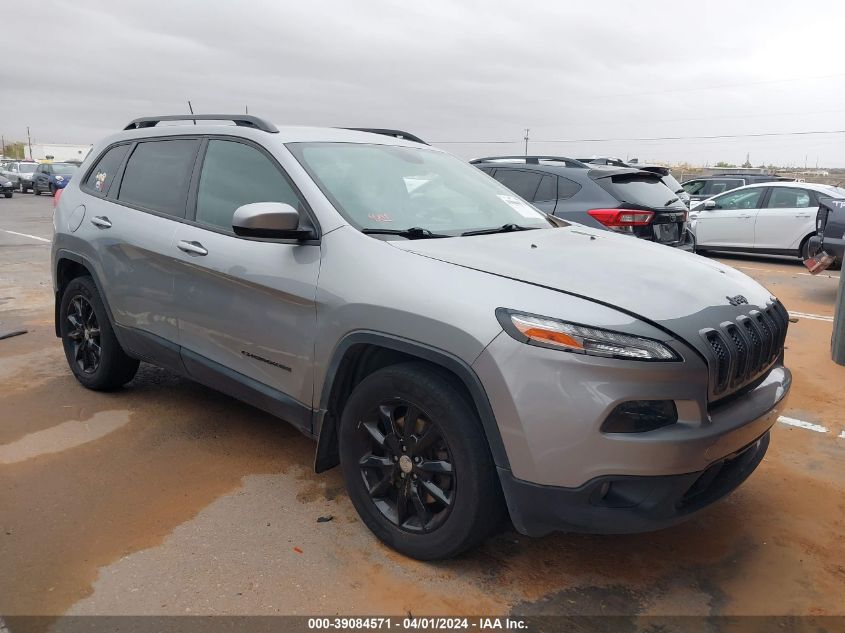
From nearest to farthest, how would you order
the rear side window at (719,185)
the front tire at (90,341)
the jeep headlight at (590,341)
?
1. the jeep headlight at (590,341)
2. the front tire at (90,341)
3. the rear side window at (719,185)

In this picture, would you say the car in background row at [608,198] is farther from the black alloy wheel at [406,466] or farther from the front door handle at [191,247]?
the black alloy wheel at [406,466]

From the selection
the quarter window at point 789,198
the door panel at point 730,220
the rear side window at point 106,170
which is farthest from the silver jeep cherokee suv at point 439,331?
the door panel at point 730,220

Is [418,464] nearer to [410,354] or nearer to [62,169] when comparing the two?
[410,354]

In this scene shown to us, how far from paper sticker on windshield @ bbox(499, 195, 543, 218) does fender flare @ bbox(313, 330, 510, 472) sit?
58.0 inches

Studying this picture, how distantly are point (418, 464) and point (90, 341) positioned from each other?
3.02 metres

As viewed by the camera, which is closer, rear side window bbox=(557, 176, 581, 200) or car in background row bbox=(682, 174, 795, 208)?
Result: rear side window bbox=(557, 176, 581, 200)

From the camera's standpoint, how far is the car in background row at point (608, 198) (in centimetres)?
695

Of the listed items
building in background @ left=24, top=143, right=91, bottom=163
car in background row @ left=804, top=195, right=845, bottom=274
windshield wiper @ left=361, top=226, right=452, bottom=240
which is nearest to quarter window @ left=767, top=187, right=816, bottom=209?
car in background row @ left=804, top=195, right=845, bottom=274

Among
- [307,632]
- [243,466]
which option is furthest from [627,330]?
[243,466]

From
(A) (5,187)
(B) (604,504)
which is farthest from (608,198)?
(A) (5,187)

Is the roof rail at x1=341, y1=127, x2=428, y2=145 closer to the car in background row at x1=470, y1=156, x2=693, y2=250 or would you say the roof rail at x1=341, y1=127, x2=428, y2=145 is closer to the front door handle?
the front door handle

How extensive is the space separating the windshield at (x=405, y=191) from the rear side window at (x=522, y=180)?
3.64m

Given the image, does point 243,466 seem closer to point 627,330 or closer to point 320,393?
point 320,393

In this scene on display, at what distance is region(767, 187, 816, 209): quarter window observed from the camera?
479 inches
